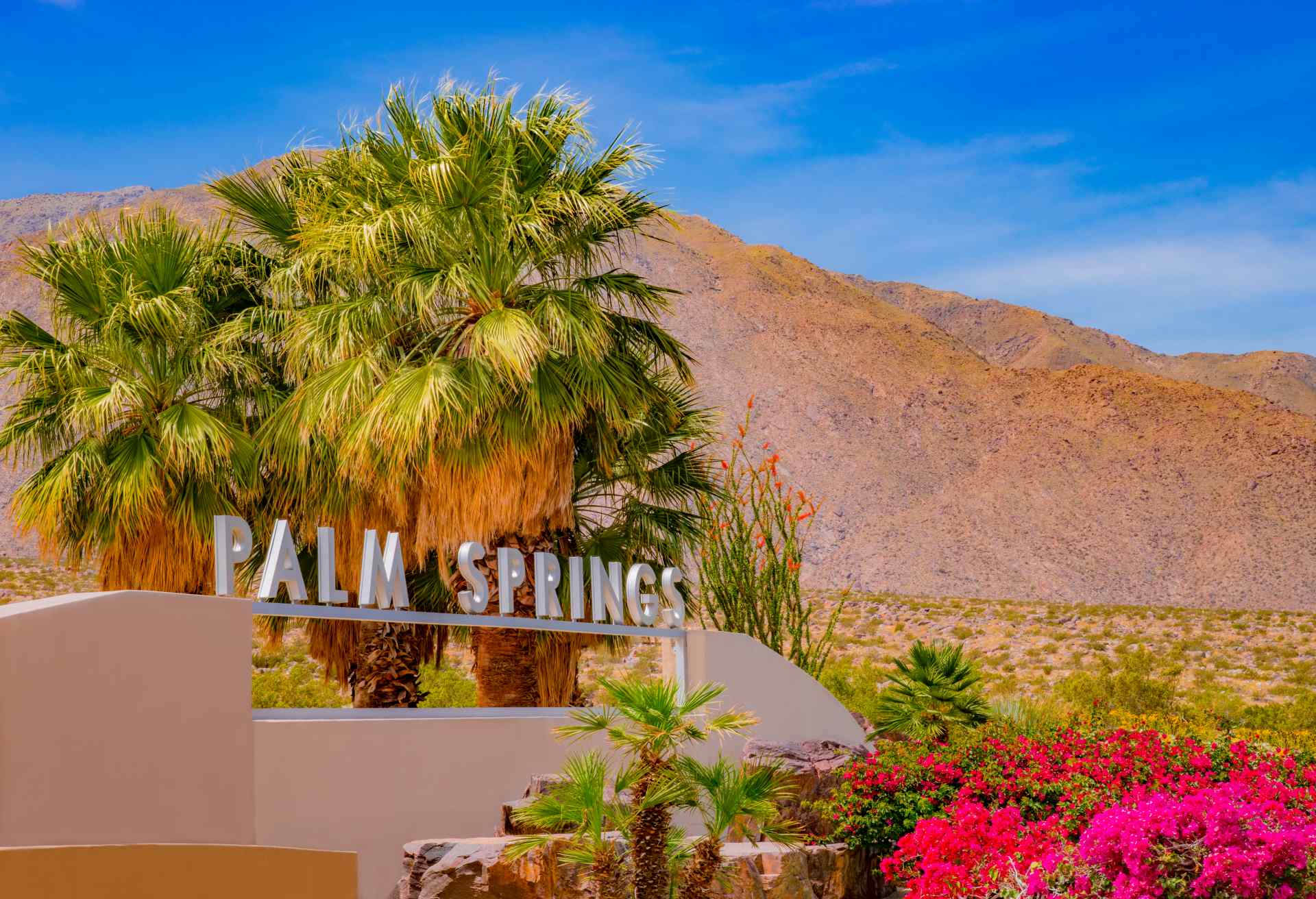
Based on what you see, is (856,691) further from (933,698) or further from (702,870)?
(702,870)

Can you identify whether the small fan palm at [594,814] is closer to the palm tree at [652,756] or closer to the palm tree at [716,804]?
the palm tree at [652,756]

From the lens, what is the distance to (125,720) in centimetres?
786

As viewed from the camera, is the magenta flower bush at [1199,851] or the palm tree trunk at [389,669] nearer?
the magenta flower bush at [1199,851]

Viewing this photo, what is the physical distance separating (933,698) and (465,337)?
7.76 m

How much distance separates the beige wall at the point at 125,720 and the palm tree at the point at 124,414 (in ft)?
14.7

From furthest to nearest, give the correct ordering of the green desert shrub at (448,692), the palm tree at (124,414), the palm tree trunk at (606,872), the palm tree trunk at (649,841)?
the green desert shrub at (448,692), the palm tree at (124,414), the palm tree trunk at (649,841), the palm tree trunk at (606,872)

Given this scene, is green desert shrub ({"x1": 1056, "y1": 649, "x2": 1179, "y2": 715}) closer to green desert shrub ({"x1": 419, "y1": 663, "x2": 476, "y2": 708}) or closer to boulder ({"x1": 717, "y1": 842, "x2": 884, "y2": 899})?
green desert shrub ({"x1": 419, "y1": 663, "x2": 476, "y2": 708})

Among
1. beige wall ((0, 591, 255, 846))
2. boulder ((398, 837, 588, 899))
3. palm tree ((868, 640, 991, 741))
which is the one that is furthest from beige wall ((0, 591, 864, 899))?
palm tree ((868, 640, 991, 741))

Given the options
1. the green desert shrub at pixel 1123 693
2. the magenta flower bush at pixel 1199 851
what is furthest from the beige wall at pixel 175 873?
the green desert shrub at pixel 1123 693

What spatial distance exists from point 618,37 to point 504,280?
58343 millimetres

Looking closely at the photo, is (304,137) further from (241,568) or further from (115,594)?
(115,594)

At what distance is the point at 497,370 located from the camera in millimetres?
12625

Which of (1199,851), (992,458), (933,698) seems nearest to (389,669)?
(933,698)

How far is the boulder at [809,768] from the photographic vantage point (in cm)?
1203
